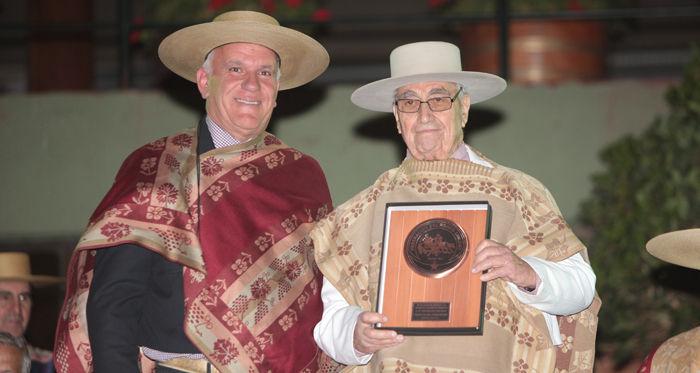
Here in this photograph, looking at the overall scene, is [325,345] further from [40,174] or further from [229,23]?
[40,174]

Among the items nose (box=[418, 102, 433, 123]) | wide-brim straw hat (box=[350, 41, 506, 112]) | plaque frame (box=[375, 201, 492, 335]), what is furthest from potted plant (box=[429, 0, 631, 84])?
plaque frame (box=[375, 201, 492, 335])

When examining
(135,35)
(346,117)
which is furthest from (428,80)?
(135,35)

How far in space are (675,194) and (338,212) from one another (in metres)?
2.38

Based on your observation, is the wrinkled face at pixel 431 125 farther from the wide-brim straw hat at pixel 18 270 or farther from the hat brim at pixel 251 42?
the wide-brim straw hat at pixel 18 270

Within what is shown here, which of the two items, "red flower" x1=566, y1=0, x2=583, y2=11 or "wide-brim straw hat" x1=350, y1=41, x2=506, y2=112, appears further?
"red flower" x1=566, y1=0, x2=583, y2=11

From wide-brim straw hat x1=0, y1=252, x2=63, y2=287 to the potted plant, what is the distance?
11.1 ft

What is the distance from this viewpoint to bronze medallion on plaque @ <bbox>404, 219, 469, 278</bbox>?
278 cm

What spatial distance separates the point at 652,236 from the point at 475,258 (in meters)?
2.44

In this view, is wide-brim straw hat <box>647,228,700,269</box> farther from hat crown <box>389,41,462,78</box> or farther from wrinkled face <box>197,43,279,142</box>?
wrinkled face <box>197,43,279,142</box>

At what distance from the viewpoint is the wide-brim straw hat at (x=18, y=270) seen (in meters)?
5.27

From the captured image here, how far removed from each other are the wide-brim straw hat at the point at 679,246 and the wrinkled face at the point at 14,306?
12.3ft

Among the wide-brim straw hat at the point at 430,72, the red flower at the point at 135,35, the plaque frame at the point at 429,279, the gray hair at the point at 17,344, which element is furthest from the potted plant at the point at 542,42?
the gray hair at the point at 17,344

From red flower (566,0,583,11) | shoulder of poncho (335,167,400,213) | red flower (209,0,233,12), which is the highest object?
red flower (566,0,583,11)

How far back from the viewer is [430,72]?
314 centimetres
